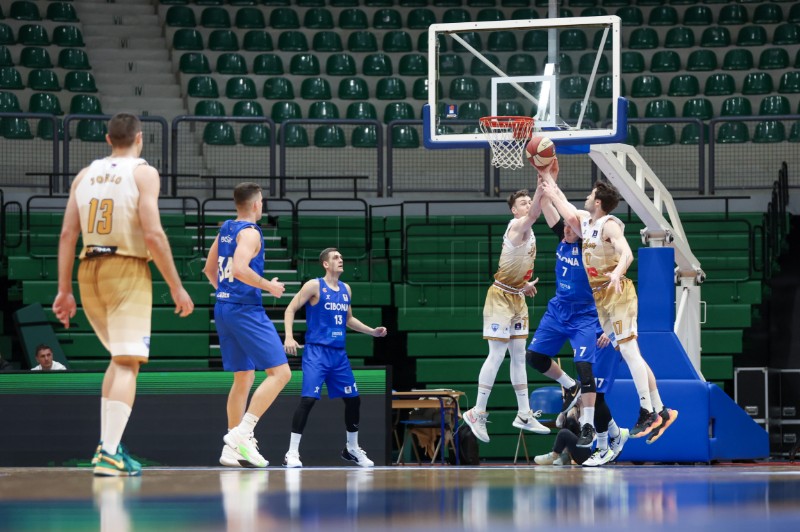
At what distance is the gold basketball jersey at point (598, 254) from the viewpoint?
9.69 meters

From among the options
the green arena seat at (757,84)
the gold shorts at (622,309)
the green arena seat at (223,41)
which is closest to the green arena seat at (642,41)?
the green arena seat at (757,84)

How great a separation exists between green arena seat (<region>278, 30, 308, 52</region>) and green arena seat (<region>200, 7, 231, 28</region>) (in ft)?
3.60

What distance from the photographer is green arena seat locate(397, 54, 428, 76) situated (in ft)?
68.1

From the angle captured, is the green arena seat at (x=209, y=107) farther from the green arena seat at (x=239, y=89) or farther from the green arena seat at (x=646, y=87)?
the green arena seat at (x=646, y=87)

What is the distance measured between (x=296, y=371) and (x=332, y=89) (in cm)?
891

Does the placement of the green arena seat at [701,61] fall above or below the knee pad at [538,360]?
above

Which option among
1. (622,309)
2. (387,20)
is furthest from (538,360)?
(387,20)

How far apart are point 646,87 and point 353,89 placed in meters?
4.82

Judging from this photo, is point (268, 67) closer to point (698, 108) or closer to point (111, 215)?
point (698, 108)

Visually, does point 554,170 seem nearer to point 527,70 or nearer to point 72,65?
point 527,70

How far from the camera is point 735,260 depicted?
16.7 meters

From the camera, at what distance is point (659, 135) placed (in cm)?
1894

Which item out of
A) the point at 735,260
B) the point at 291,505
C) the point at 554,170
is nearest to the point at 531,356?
the point at 554,170

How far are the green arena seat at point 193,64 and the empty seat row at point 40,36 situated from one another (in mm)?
1782
